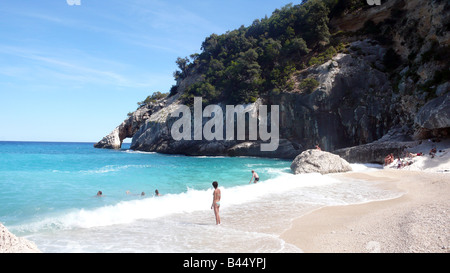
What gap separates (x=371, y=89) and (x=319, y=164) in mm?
18200

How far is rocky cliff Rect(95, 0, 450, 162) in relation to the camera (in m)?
22.5

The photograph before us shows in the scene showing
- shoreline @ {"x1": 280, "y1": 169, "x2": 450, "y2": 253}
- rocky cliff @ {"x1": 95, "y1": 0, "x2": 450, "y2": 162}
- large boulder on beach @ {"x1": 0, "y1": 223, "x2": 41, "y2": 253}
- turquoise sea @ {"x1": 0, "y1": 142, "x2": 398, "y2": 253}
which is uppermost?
rocky cliff @ {"x1": 95, "y1": 0, "x2": 450, "y2": 162}

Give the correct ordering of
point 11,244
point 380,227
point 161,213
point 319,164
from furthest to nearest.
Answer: point 319,164 < point 161,213 < point 380,227 < point 11,244

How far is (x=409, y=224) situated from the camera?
677 centimetres

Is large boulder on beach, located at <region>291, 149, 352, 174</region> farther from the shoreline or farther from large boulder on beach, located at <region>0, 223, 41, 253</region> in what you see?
large boulder on beach, located at <region>0, 223, 41, 253</region>

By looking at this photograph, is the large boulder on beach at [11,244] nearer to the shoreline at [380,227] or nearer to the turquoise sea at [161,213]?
the turquoise sea at [161,213]

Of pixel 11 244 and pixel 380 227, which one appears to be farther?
pixel 380 227

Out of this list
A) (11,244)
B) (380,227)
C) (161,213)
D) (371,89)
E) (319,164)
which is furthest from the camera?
(371,89)

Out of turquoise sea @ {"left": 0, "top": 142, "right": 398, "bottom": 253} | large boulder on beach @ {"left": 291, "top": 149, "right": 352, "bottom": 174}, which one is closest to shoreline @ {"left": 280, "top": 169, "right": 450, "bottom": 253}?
turquoise sea @ {"left": 0, "top": 142, "right": 398, "bottom": 253}

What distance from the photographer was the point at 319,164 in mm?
20531

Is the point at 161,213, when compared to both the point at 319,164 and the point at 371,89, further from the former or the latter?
the point at 371,89

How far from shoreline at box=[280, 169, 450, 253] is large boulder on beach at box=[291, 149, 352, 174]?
30.1 ft

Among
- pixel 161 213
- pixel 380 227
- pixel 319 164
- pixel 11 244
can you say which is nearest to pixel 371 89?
pixel 319 164
